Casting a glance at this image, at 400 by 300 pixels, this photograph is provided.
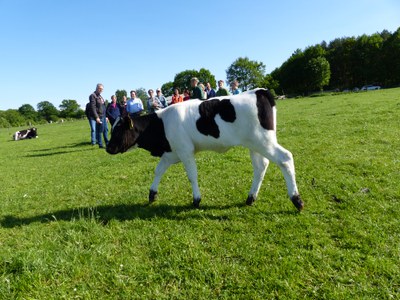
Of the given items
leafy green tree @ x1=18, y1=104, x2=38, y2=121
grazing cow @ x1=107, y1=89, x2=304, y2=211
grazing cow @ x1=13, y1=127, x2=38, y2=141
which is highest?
leafy green tree @ x1=18, y1=104, x2=38, y2=121

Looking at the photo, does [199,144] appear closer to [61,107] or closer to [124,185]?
[124,185]

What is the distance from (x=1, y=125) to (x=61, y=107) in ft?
285

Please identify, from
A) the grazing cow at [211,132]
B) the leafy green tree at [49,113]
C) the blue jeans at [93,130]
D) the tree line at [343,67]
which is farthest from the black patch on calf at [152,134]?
the leafy green tree at [49,113]

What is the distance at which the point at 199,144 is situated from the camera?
5.68 meters

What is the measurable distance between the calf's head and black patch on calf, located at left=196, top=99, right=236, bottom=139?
57.2 inches

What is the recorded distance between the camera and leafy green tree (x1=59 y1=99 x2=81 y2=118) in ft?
558

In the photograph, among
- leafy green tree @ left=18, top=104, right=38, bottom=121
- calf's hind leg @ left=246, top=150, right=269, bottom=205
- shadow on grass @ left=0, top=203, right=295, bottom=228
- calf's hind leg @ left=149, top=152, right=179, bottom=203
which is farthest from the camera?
leafy green tree @ left=18, top=104, right=38, bottom=121

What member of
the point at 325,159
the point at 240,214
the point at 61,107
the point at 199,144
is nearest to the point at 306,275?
the point at 240,214

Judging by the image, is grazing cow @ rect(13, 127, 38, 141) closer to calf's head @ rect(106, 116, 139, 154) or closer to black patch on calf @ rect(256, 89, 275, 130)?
calf's head @ rect(106, 116, 139, 154)

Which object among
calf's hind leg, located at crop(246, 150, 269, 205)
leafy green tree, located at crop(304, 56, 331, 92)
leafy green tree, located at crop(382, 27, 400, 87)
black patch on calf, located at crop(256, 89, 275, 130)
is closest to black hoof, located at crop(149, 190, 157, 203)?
calf's hind leg, located at crop(246, 150, 269, 205)

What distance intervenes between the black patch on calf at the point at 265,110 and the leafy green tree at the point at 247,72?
12470cm

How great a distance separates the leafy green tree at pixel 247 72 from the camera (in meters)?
127

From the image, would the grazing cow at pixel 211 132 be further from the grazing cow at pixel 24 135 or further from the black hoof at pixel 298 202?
the grazing cow at pixel 24 135

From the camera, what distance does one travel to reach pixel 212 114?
538 cm
